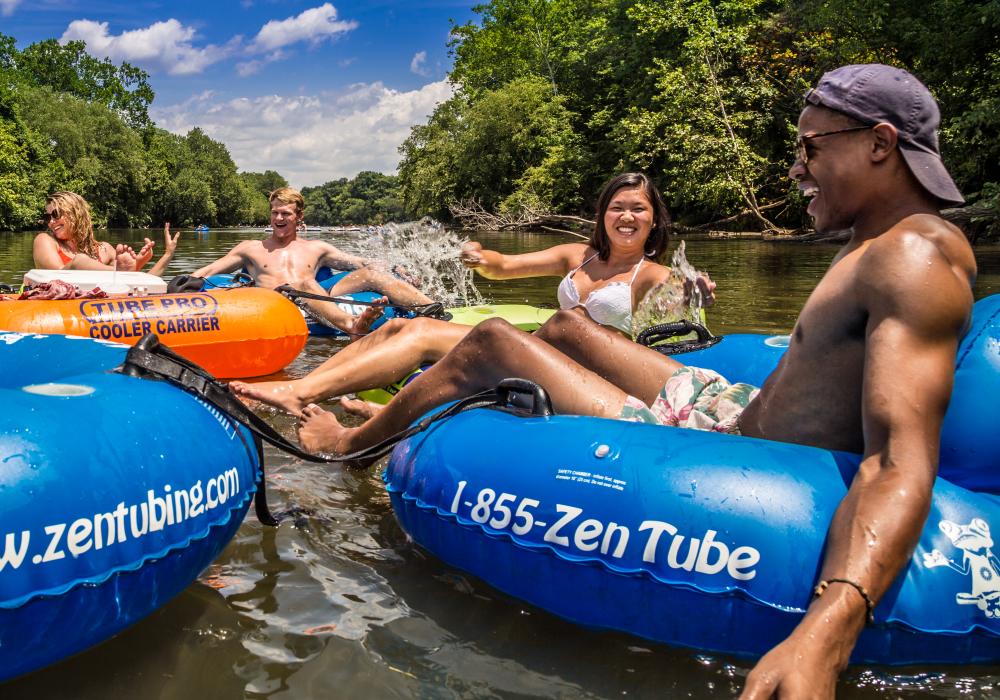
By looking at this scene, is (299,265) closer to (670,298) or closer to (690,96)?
(670,298)

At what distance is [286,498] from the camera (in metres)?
Answer: 3.34

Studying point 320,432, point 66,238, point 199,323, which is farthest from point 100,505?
point 66,238

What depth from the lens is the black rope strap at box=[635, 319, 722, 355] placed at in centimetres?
406

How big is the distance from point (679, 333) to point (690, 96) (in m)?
20.8

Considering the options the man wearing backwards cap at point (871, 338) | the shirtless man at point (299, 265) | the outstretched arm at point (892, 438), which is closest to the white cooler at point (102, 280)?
the shirtless man at point (299, 265)

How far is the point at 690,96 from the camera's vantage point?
23.3 metres

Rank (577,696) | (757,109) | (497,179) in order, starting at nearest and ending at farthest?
(577,696), (757,109), (497,179)

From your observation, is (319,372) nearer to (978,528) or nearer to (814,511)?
(814,511)

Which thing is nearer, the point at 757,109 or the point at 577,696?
the point at 577,696

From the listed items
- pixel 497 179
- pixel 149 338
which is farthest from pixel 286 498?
pixel 497 179

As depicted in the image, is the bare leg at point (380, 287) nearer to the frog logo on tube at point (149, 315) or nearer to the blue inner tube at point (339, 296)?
the blue inner tube at point (339, 296)

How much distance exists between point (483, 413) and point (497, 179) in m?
39.7

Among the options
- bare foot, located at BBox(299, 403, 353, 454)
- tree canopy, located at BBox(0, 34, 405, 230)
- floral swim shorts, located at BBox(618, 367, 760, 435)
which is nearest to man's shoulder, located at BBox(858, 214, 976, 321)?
floral swim shorts, located at BBox(618, 367, 760, 435)

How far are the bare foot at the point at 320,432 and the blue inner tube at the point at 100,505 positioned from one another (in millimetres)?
816
